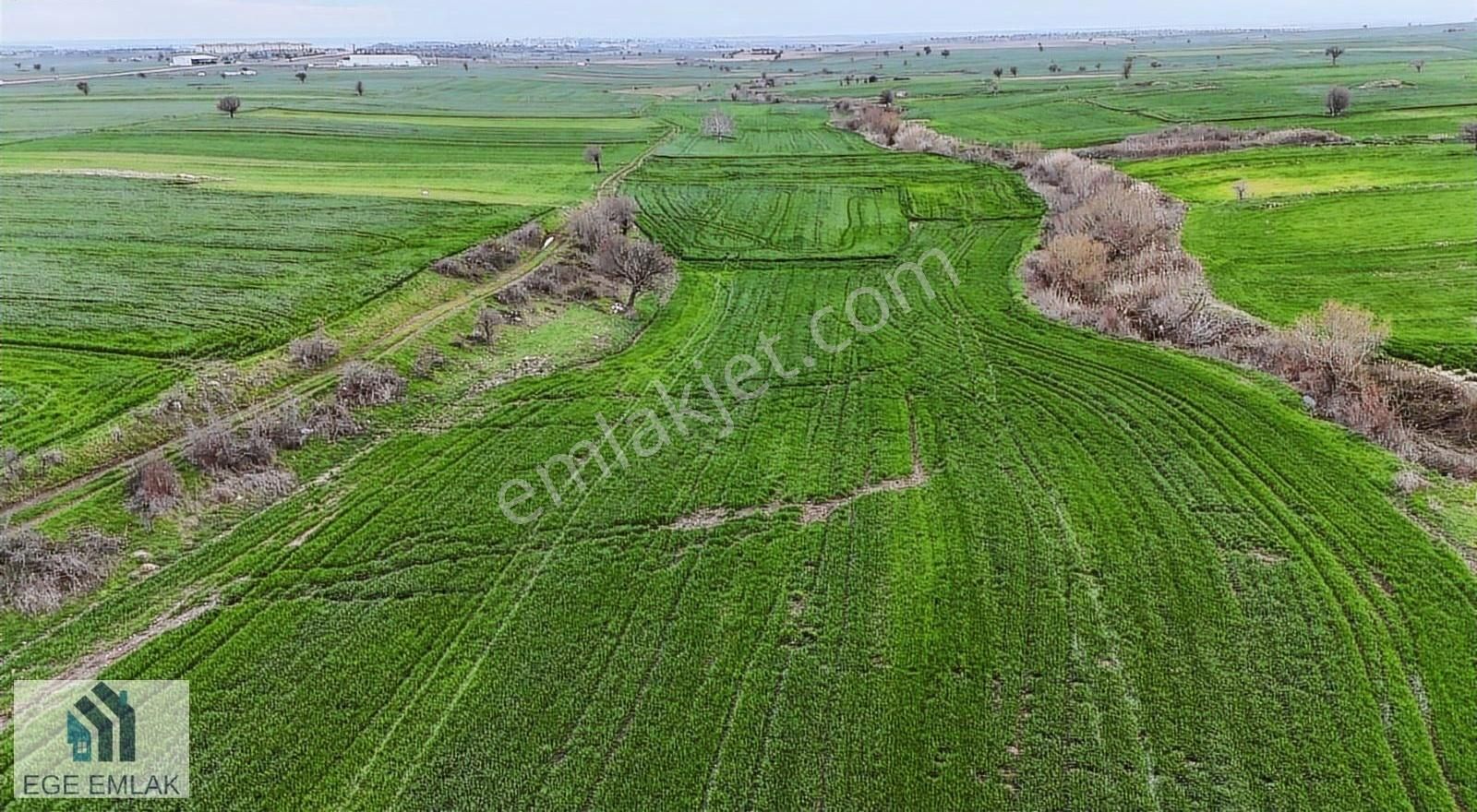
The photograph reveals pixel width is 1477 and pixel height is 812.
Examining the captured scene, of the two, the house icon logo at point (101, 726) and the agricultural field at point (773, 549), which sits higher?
the agricultural field at point (773, 549)

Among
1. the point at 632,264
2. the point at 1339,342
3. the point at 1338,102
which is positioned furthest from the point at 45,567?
the point at 1338,102

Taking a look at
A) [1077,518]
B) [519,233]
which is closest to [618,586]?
[1077,518]

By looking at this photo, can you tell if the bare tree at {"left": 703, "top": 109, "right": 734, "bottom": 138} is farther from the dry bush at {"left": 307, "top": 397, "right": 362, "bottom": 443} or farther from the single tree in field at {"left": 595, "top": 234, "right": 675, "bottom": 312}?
the dry bush at {"left": 307, "top": 397, "right": 362, "bottom": 443}

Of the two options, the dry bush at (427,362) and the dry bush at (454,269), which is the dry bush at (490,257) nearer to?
the dry bush at (454,269)

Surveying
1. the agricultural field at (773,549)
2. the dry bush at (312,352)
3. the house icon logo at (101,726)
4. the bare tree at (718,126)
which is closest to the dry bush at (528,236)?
the agricultural field at (773,549)

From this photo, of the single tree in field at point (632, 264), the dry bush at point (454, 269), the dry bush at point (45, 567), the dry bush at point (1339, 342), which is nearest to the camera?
the dry bush at point (45, 567)

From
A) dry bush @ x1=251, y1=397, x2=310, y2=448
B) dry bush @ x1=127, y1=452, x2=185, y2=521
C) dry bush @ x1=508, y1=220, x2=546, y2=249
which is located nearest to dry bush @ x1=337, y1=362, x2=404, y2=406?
dry bush @ x1=251, y1=397, x2=310, y2=448
